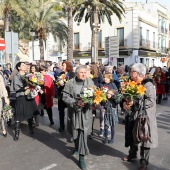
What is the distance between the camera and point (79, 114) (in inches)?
182

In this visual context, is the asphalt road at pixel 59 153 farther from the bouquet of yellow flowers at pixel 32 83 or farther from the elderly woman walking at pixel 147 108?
the bouquet of yellow flowers at pixel 32 83

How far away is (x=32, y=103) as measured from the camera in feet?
22.1

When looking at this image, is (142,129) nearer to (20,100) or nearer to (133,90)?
(133,90)

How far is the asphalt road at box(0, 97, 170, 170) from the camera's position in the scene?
4.82 metres

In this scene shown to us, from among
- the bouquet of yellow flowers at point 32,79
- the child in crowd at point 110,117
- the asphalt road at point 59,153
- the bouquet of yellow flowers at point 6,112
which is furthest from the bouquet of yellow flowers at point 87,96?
the bouquet of yellow flowers at point 6,112

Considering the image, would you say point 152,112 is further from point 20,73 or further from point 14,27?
point 14,27

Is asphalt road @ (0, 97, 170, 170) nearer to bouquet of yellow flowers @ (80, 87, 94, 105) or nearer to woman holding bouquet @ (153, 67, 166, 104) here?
bouquet of yellow flowers @ (80, 87, 94, 105)

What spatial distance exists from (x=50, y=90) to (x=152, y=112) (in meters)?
4.16

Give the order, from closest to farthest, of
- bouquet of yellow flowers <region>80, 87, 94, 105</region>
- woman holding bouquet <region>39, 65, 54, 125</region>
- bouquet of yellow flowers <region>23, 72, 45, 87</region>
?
1. bouquet of yellow flowers <region>80, 87, 94, 105</region>
2. bouquet of yellow flowers <region>23, 72, 45, 87</region>
3. woman holding bouquet <region>39, 65, 54, 125</region>

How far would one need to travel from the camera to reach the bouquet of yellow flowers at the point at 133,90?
4.06 meters

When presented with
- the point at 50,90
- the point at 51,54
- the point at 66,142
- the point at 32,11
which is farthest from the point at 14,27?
the point at 66,142

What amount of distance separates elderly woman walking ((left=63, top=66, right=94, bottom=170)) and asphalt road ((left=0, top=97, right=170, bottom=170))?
0.44 metres

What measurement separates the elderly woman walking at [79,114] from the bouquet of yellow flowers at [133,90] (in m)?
0.72

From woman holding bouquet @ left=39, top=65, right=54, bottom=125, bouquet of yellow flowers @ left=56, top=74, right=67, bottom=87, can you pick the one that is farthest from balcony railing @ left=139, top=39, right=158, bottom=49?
bouquet of yellow flowers @ left=56, top=74, right=67, bottom=87
